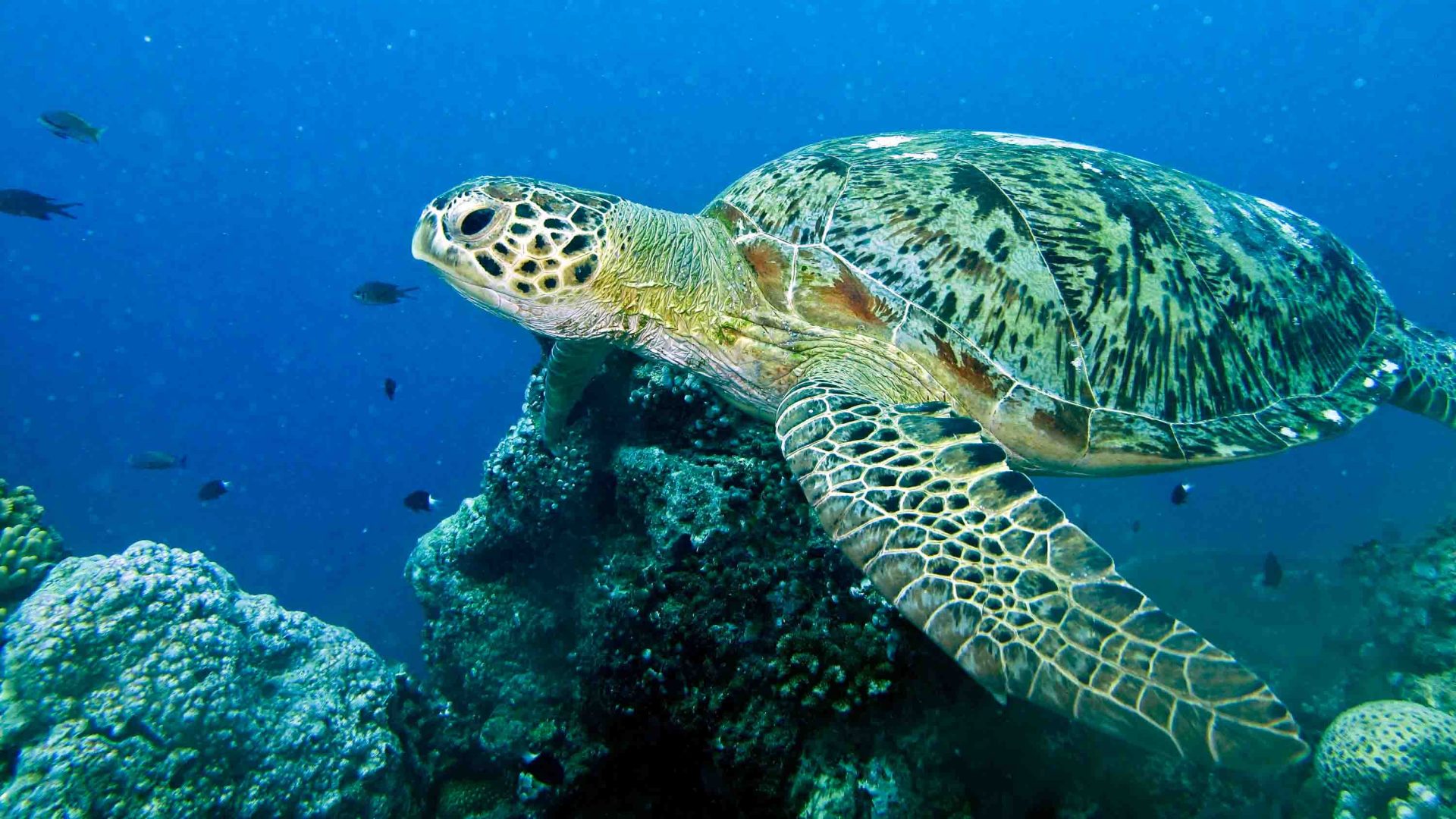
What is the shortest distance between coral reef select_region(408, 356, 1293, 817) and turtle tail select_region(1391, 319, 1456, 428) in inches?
106

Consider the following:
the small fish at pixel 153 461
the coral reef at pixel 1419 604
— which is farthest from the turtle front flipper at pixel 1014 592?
the small fish at pixel 153 461

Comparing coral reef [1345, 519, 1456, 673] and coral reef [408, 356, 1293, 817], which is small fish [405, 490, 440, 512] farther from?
coral reef [1345, 519, 1456, 673]

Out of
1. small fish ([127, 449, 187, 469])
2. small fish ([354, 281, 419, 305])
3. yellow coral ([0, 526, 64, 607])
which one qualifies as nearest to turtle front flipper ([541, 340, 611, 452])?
yellow coral ([0, 526, 64, 607])

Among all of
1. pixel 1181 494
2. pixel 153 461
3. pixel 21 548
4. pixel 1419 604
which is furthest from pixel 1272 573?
pixel 153 461

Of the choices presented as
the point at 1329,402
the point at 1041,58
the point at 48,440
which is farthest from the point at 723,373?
the point at 1041,58

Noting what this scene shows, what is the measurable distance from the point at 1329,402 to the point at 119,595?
7376 millimetres

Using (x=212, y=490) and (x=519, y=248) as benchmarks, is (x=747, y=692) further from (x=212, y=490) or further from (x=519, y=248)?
(x=212, y=490)

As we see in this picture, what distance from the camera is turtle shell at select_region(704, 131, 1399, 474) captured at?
9.90 ft

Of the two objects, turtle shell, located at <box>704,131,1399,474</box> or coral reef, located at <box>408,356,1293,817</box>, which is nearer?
coral reef, located at <box>408,356,1293,817</box>

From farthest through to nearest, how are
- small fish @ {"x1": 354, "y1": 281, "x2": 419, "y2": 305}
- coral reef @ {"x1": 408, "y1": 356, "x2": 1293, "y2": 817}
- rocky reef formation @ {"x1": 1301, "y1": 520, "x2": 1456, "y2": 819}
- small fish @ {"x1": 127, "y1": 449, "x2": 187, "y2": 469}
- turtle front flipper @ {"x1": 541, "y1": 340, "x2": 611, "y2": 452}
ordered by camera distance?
small fish @ {"x1": 127, "y1": 449, "x2": 187, "y2": 469}, small fish @ {"x1": 354, "y1": 281, "x2": 419, "y2": 305}, turtle front flipper @ {"x1": 541, "y1": 340, "x2": 611, "y2": 452}, rocky reef formation @ {"x1": 1301, "y1": 520, "x2": 1456, "y2": 819}, coral reef @ {"x1": 408, "y1": 356, "x2": 1293, "y2": 817}

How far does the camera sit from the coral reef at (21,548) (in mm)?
4434

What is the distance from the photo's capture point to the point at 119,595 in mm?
3936

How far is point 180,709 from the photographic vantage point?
12.2ft

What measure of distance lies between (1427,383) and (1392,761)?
232 centimetres
